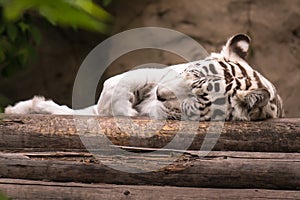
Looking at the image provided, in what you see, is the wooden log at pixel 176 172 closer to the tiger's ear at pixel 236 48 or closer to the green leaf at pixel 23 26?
the tiger's ear at pixel 236 48

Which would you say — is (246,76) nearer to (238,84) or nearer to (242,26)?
(238,84)

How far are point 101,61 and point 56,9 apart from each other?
13.9 ft

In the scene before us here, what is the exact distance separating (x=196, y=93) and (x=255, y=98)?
195 millimetres

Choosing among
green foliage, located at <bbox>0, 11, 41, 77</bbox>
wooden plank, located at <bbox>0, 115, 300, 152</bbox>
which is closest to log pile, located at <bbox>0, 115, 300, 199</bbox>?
wooden plank, located at <bbox>0, 115, 300, 152</bbox>

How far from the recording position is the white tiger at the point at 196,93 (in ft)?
6.57

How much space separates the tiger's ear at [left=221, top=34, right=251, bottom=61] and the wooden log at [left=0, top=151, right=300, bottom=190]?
68 cm

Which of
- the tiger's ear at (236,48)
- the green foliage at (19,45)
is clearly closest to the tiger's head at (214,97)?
the tiger's ear at (236,48)

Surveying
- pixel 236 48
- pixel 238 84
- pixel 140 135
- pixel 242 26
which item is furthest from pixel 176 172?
pixel 242 26

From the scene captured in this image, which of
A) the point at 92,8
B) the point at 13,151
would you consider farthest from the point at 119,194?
the point at 92,8

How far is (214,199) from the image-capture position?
1646 mm

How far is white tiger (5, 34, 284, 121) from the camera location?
2002 millimetres

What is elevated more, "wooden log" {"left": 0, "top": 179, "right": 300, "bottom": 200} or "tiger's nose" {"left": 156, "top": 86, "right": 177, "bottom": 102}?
"tiger's nose" {"left": 156, "top": 86, "right": 177, "bottom": 102}

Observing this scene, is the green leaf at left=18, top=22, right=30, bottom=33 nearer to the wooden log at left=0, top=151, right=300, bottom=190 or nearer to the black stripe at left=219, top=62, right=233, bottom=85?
the black stripe at left=219, top=62, right=233, bottom=85

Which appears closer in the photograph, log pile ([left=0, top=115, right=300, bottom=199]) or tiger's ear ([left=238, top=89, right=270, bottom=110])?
log pile ([left=0, top=115, right=300, bottom=199])
